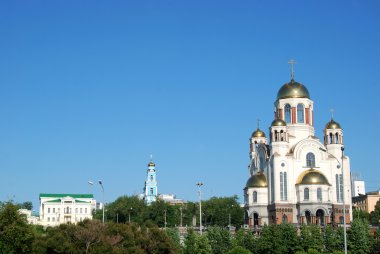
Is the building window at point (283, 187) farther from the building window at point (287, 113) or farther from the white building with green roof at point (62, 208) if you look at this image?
the white building with green roof at point (62, 208)

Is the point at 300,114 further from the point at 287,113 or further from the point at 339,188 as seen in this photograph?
the point at 339,188

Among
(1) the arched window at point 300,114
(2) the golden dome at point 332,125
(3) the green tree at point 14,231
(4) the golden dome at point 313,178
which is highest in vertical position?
(1) the arched window at point 300,114

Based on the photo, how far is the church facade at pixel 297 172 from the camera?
75.9 meters

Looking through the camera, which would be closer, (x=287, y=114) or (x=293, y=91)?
(x=293, y=91)

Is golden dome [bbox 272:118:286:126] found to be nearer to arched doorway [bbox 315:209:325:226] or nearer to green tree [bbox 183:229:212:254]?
arched doorway [bbox 315:209:325:226]

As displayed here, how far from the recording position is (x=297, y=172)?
7856 centimetres

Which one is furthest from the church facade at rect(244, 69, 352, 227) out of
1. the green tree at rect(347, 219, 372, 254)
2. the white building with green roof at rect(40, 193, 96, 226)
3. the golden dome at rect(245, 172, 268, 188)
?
the white building with green roof at rect(40, 193, 96, 226)

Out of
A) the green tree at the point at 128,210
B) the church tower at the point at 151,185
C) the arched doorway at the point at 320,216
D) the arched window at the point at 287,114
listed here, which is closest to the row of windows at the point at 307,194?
the arched doorway at the point at 320,216

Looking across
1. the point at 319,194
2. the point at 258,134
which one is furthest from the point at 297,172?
the point at 258,134

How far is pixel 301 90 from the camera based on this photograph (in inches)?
3278

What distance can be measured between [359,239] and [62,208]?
311ft

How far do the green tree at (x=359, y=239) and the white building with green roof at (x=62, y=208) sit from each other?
293ft

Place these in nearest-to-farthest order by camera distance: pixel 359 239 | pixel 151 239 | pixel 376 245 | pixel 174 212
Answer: pixel 151 239 → pixel 376 245 → pixel 359 239 → pixel 174 212

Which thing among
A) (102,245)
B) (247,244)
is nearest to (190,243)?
(247,244)
